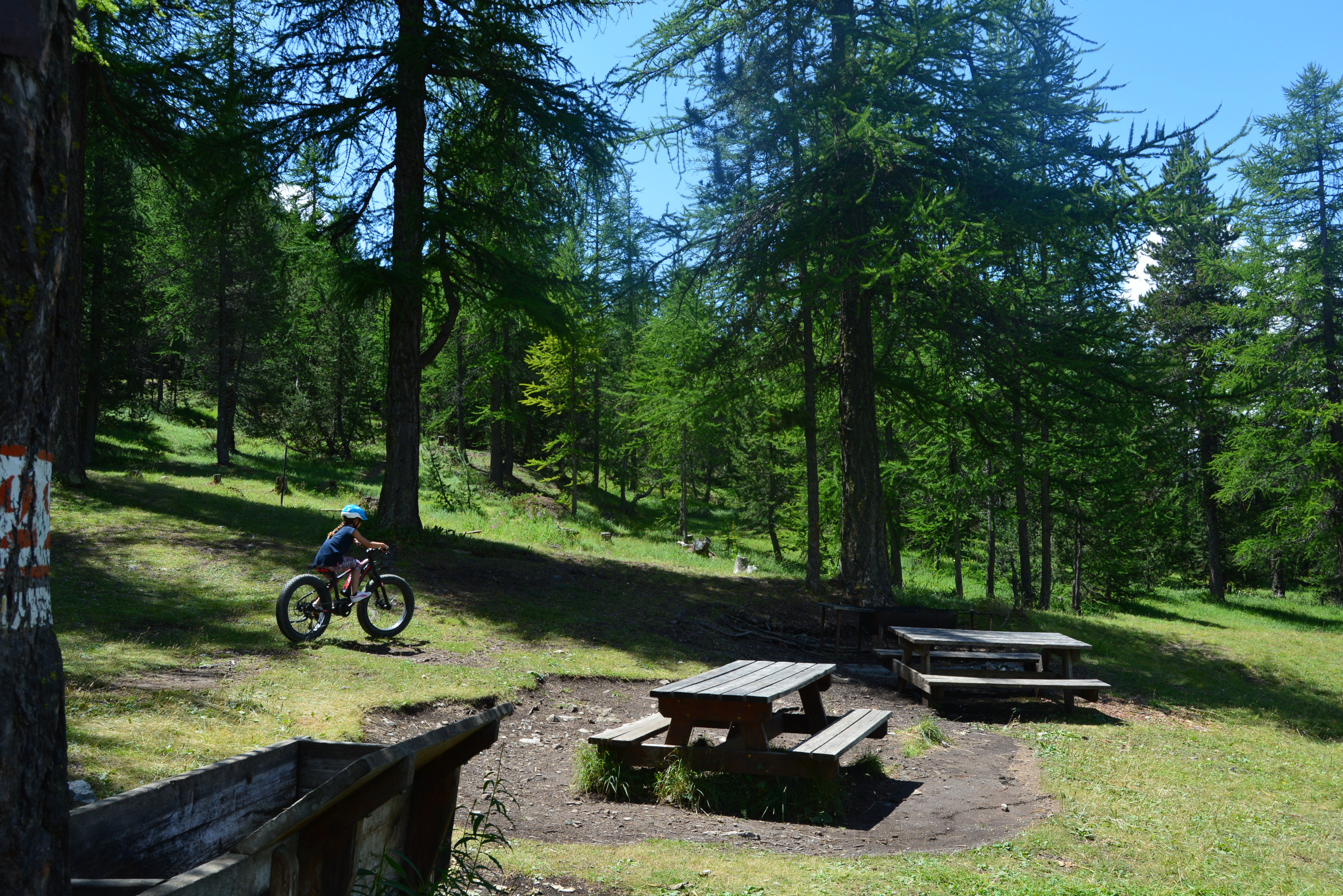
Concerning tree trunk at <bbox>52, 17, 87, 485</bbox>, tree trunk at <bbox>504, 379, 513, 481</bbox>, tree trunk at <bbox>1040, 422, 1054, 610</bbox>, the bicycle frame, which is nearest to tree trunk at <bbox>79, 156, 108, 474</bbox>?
tree trunk at <bbox>52, 17, 87, 485</bbox>

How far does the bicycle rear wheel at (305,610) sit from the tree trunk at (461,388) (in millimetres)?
22778

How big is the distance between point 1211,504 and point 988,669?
26.8m

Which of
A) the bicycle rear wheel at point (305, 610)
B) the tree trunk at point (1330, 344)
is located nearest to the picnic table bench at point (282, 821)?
the bicycle rear wheel at point (305, 610)

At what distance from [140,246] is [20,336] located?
3362cm

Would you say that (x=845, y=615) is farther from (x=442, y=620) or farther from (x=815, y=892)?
(x=815, y=892)

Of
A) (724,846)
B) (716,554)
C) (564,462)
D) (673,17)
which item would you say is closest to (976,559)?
(716,554)

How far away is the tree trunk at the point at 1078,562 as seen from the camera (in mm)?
26750

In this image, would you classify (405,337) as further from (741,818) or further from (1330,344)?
(1330,344)

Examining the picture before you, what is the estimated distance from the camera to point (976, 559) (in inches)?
1268

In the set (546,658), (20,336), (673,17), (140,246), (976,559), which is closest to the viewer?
(20,336)

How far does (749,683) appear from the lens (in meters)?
6.74

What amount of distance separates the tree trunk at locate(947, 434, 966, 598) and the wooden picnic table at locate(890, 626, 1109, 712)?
881 centimetres

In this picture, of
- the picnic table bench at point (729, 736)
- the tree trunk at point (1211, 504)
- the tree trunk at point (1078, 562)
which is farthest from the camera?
the tree trunk at point (1211, 504)

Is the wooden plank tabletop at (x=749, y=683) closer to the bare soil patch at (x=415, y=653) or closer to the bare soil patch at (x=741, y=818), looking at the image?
the bare soil patch at (x=741, y=818)
